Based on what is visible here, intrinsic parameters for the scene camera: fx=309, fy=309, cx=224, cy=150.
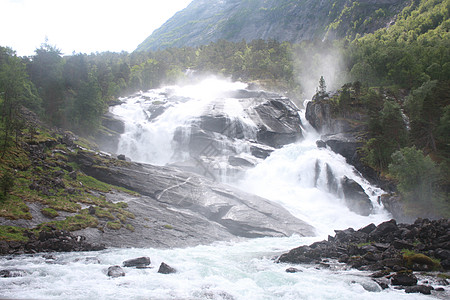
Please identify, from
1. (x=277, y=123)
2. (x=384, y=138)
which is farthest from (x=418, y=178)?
(x=277, y=123)

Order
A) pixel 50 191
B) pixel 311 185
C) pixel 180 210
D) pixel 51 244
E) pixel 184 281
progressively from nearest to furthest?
pixel 184 281 → pixel 51 244 → pixel 50 191 → pixel 180 210 → pixel 311 185

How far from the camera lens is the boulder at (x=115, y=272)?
17.4 metres

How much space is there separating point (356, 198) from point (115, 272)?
129 feet

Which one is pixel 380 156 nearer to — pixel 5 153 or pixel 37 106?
pixel 5 153

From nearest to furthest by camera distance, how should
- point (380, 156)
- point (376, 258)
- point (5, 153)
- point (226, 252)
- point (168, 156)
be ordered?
point (376, 258) → point (226, 252) → point (5, 153) → point (380, 156) → point (168, 156)

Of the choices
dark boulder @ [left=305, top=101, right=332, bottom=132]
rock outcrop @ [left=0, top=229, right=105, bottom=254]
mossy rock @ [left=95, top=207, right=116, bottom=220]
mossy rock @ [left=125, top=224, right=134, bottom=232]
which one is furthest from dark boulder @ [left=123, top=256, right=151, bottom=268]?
dark boulder @ [left=305, top=101, right=332, bottom=132]


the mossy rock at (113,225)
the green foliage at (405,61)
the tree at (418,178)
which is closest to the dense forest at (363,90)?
the tree at (418,178)

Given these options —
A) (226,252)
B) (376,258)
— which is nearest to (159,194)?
(226,252)

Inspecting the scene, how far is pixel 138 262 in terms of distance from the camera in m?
20.1

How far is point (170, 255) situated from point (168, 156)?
140ft

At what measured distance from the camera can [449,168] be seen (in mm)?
43531

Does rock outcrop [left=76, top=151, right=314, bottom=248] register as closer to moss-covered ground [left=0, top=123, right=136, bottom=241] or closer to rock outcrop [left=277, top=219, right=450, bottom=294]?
moss-covered ground [left=0, top=123, right=136, bottom=241]

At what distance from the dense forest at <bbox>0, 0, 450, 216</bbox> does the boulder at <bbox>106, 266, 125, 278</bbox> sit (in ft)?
44.3

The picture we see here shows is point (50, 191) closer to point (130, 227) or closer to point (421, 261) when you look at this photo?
point (130, 227)
